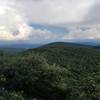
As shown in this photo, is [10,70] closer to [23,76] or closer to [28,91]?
[23,76]

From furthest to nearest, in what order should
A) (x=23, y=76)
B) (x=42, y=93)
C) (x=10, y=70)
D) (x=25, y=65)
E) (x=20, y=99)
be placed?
(x=25, y=65) < (x=10, y=70) < (x=23, y=76) < (x=42, y=93) < (x=20, y=99)

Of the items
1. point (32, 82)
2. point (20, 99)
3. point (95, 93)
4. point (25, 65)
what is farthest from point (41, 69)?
point (20, 99)

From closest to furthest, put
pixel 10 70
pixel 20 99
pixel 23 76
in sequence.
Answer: pixel 20 99
pixel 23 76
pixel 10 70

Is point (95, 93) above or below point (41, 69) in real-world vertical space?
below

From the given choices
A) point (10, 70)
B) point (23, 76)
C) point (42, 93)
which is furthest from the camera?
point (10, 70)

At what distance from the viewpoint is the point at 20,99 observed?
1916 cm

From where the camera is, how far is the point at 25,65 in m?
34.5

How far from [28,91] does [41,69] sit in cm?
557

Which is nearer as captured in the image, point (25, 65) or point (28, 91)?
point (28, 91)

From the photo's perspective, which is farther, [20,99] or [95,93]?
[95,93]

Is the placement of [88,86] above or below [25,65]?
below

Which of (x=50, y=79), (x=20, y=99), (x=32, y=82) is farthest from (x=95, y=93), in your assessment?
(x=20, y=99)

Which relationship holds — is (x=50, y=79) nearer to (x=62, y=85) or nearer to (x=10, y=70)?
(x=62, y=85)

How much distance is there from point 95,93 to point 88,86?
9.12 feet
